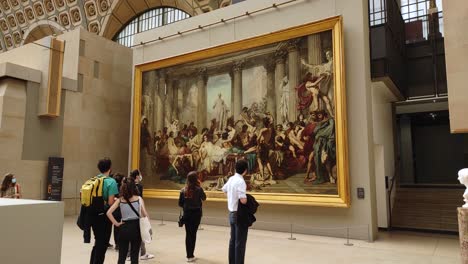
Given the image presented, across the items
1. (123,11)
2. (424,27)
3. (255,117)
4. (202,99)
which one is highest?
(123,11)

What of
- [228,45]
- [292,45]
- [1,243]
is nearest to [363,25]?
[292,45]

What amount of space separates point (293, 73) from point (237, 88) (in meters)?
1.86

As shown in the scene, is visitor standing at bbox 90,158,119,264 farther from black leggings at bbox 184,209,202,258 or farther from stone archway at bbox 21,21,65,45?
stone archway at bbox 21,21,65,45

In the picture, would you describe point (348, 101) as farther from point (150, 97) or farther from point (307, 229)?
point (150, 97)

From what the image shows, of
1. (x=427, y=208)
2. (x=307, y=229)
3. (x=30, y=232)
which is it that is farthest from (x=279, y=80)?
(x=30, y=232)

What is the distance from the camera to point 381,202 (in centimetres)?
1042

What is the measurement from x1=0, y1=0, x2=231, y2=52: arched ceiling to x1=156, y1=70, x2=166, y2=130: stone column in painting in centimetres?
742

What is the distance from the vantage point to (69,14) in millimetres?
23531

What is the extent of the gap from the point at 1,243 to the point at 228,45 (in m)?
9.28

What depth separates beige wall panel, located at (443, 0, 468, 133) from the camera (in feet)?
24.6

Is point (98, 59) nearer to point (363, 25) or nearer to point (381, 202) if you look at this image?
point (363, 25)

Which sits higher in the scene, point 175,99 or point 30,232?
point 175,99

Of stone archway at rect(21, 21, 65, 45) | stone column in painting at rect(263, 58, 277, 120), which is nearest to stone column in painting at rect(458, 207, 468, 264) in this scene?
stone column in painting at rect(263, 58, 277, 120)

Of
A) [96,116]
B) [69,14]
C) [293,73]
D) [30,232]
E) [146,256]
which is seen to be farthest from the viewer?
[69,14]
